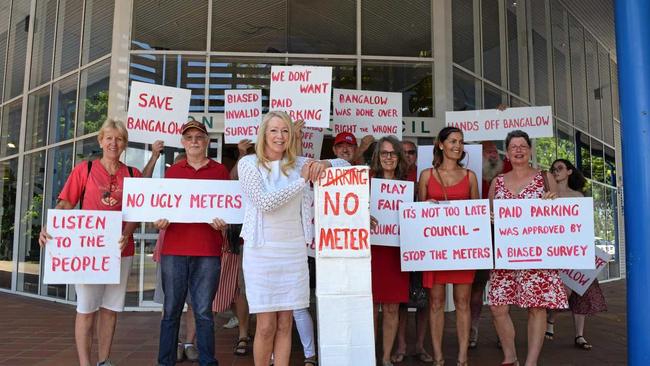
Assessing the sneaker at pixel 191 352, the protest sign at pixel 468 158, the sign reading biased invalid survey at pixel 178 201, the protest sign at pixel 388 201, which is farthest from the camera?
the protest sign at pixel 468 158

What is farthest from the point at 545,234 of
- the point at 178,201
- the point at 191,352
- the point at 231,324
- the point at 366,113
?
the point at 231,324

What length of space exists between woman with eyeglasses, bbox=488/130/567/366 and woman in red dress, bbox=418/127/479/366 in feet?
0.72

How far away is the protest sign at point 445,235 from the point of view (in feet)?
12.2

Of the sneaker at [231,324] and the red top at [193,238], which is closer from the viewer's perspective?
the red top at [193,238]

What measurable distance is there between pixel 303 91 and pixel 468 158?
5.61 feet

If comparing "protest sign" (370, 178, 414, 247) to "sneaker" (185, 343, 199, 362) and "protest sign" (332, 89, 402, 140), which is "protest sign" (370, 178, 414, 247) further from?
"sneaker" (185, 343, 199, 362)

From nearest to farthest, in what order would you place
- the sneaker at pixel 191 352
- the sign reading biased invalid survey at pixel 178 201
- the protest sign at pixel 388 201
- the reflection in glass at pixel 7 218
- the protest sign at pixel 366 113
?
the sign reading biased invalid survey at pixel 178 201, the protest sign at pixel 388 201, the sneaker at pixel 191 352, the protest sign at pixel 366 113, the reflection in glass at pixel 7 218

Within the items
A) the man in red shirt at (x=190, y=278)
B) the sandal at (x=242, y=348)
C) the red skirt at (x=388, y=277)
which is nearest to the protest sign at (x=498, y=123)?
the red skirt at (x=388, y=277)

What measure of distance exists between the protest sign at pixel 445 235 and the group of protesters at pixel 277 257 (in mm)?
129

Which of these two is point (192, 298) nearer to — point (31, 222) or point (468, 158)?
point (468, 158)

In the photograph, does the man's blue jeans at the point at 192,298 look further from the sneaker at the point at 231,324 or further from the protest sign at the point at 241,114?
the sneaker at the point at 231,324

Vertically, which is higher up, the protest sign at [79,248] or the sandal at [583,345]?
the protest sign at [79,248]

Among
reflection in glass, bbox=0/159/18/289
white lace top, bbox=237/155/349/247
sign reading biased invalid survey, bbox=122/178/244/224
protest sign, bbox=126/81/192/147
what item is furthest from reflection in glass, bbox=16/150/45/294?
white lace top, bbox=237/155/349/247

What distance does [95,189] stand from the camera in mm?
3654
